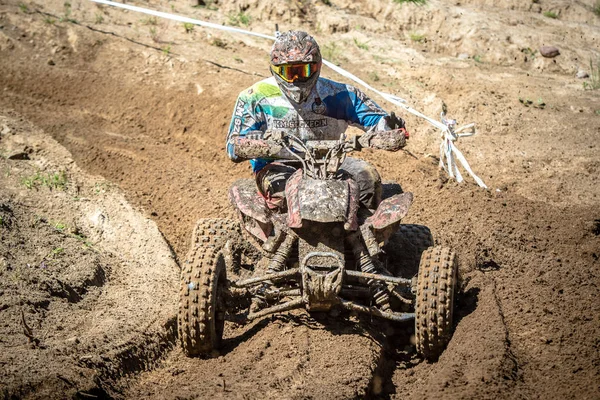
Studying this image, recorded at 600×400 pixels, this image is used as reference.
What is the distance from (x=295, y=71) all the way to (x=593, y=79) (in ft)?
25.0

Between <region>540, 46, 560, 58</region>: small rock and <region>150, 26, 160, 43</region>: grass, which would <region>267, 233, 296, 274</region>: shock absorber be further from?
<region>540, 46, 560, 58</region>: small rock

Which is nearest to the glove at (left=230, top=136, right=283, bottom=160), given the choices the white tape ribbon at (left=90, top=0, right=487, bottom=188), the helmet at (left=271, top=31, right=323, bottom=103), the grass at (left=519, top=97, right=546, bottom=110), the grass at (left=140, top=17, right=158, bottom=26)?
the helmet at (left=271, top=31, right=323, bottom=103)

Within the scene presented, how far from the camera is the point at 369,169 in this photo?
6.77 m

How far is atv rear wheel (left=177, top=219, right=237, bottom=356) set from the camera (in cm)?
584

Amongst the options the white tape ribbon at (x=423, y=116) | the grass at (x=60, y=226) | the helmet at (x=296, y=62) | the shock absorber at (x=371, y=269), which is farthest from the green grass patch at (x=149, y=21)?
the shock absorber at (x=371, y=269)

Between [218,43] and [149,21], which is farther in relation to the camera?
[149,21]

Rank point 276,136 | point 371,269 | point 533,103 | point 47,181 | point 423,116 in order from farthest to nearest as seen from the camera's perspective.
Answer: point 533,103, point 423,116, point 47,181, point 276,136, point 371,269

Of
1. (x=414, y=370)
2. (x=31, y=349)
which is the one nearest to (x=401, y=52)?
(x=414, y=370)

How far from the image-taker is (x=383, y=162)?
1053cm

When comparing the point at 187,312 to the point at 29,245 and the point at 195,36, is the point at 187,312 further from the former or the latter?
the point at 195,36

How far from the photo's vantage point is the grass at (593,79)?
1235cm

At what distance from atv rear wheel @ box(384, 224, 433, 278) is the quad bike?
0.51 m

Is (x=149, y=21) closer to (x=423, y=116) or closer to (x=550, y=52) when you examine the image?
(x=423, y=116)

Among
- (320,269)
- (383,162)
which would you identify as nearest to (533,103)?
(383,162)
